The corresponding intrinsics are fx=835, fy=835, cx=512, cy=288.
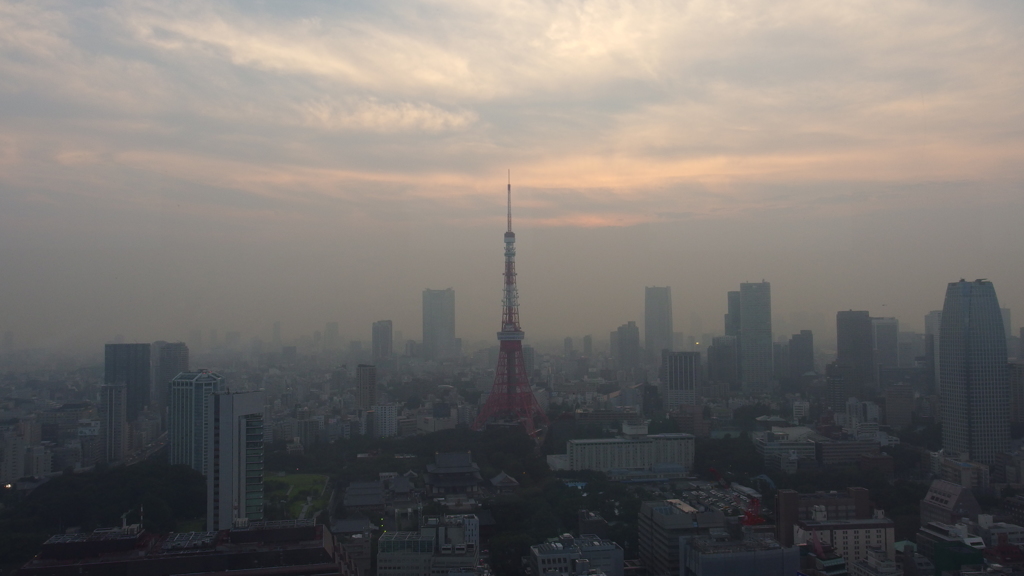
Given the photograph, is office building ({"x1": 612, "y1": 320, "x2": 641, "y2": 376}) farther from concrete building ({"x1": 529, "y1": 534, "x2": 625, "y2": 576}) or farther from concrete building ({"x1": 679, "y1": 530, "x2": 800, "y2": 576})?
concrete building ({"x1": 679, "y1": 530, "x2": 800, "y2": 576})

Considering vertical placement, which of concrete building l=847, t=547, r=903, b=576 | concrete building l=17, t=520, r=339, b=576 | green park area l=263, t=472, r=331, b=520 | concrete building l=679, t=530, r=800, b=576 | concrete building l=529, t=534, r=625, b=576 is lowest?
green park area l=263, t=472, r=331, b=520

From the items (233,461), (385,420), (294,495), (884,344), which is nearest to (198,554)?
(233,461)

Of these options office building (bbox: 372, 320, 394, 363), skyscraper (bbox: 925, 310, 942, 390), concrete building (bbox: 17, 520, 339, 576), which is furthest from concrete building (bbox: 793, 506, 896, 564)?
office building (bbox: 372, 320, 394, 363)

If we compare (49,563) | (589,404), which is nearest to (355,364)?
(589,404)

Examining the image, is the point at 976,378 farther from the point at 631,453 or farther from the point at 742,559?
the point at 742,559

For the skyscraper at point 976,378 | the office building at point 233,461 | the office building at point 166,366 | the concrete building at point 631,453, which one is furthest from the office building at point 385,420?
the skyscraper at point 976,378

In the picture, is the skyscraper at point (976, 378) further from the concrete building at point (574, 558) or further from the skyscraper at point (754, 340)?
the skyscraper at point (754, 340)

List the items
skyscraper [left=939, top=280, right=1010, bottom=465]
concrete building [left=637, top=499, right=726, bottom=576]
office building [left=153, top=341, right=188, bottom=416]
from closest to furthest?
1. concrete building [left=637, top=499, right=726, bottom=576]
2. office building [left=153, top=341, right=188, bottom=416]
3. skyscraper [left=939, top=280, right=1010, bottom=465]
